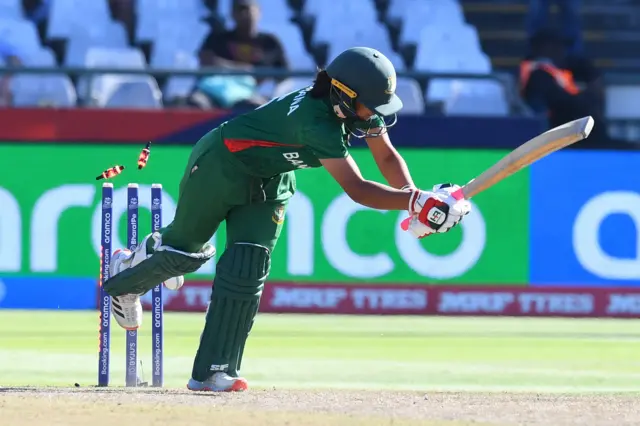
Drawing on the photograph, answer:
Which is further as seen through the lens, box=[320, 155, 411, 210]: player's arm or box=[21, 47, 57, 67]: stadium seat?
box=[21, 47, 57, 67]: stadium seat

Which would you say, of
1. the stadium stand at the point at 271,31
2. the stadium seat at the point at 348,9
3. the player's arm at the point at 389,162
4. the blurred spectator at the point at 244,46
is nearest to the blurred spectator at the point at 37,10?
the stadium stand at the point at 271,31

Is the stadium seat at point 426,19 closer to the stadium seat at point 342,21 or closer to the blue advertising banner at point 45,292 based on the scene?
the stadium seat at point 342,21

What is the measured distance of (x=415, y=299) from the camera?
42.0ft

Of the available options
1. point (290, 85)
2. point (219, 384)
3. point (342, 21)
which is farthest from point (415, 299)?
point (219, 384)

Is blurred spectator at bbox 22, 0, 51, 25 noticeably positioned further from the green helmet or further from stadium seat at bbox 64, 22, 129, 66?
the green helmet

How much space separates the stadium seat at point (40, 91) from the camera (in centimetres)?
1327

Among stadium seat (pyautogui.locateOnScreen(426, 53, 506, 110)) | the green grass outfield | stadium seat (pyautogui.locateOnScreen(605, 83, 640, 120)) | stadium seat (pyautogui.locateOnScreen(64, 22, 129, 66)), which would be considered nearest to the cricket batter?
the green grass outfield

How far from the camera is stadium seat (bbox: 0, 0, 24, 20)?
15344 mm

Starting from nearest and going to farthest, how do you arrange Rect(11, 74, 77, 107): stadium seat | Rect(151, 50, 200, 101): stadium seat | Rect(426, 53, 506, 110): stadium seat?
1. Rect(11, 74, 77, 107): stadium seat
2. Rect(426, 53, 506, 110): stadium seat
3. Rect(151, 50, 200, 101): stadium seat

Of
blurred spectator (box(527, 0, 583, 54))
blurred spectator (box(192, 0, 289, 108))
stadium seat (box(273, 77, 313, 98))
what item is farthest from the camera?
blurred spectator (box(527, 0, 583, 54))

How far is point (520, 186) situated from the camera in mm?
12914

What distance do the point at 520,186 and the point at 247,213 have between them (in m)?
6.33

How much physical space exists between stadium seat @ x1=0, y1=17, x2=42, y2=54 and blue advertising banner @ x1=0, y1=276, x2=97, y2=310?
3223 millimetres

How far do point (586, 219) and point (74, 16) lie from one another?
620 cm
